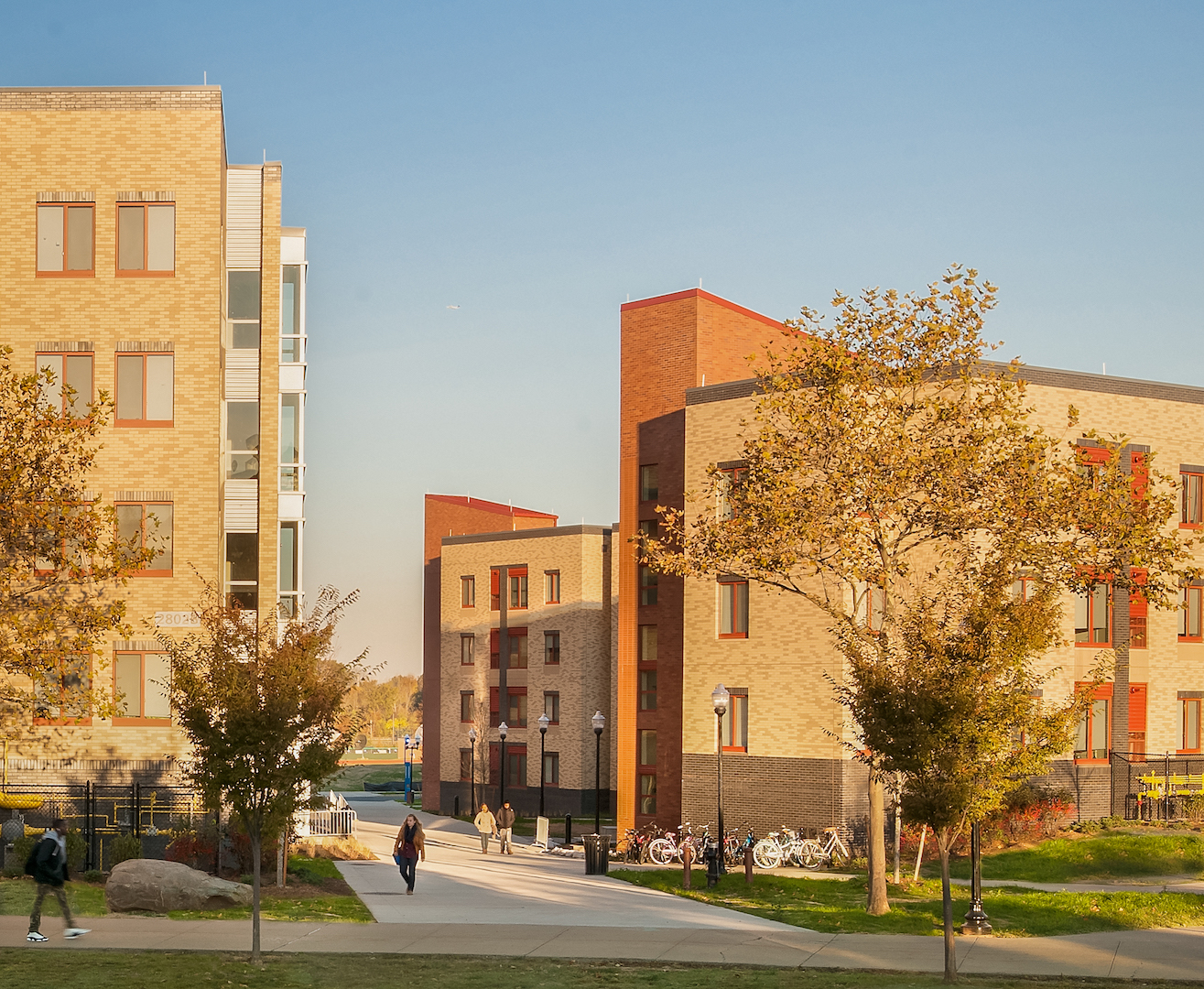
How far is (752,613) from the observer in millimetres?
43062

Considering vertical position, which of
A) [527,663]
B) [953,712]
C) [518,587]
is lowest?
[527,663]

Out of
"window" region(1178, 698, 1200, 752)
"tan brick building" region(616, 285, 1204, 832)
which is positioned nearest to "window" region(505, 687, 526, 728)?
"tan brick building" region(616, 285, 1204, 832)

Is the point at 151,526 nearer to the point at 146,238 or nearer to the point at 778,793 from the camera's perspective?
the point at 146,238

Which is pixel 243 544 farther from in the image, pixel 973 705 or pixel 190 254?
pixel 973 705

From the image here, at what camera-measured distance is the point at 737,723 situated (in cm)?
4291

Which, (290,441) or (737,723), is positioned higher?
(290,441)

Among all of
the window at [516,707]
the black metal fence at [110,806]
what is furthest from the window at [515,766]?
the black metal fence at [110,806]

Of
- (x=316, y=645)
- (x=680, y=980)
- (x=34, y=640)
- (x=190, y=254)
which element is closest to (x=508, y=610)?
(x=190, y=254)

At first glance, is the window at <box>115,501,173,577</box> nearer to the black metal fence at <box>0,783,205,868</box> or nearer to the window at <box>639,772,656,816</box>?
the black metal fence at <box>0,783,205,868</box>

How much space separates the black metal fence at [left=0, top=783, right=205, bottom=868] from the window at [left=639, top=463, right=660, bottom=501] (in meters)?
19.2

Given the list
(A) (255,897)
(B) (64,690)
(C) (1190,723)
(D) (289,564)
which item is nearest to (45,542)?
(B) (64,690)

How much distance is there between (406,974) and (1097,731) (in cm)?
3083

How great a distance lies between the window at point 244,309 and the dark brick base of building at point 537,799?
30.2 m

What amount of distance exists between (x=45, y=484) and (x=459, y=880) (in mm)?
12989
